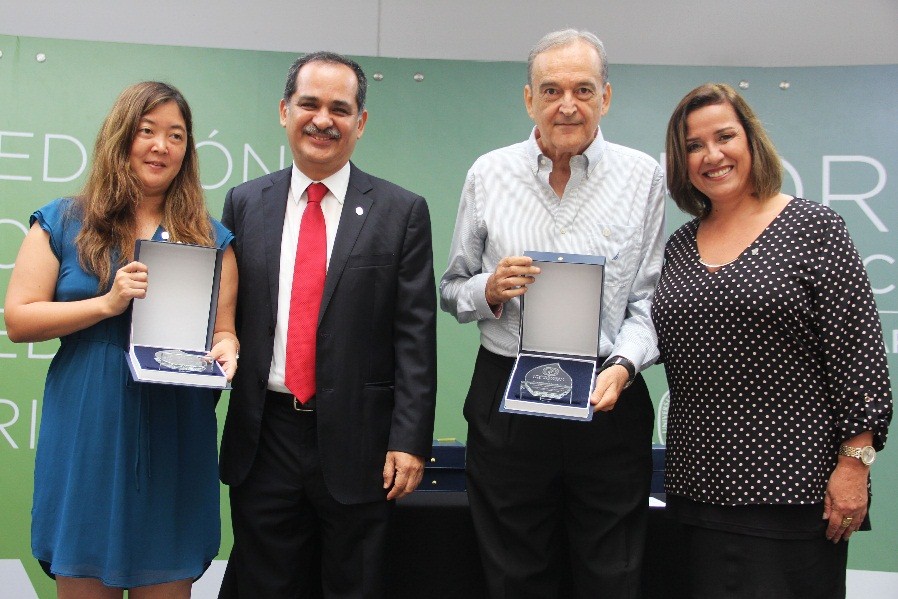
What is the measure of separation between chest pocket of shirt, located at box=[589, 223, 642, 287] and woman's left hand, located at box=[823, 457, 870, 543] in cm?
70

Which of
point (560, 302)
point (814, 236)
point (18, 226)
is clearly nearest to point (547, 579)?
point (560, 302)

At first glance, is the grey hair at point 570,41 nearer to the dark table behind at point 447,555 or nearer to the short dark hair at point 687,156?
the short dark hair at point 687,156

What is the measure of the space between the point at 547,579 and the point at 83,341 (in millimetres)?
1360

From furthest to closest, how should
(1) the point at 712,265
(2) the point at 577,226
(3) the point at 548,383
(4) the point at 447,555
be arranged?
(4) the point at 447,555, (2) the point at 577,226, (1) the point at 712,265, (3) the point at 548,383

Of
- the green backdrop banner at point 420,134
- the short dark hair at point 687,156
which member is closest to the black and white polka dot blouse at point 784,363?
the short dark hair at point 687,156

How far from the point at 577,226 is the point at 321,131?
29.2 inches

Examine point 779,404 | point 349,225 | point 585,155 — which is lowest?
point 779,404

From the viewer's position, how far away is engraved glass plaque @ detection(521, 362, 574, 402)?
1962mm

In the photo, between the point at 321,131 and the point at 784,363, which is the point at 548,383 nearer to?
the point at 784,363

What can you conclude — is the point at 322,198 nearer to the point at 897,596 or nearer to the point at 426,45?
the point at 426,45

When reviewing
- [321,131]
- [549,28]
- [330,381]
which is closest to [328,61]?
[321,131]

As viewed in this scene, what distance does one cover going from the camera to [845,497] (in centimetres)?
191

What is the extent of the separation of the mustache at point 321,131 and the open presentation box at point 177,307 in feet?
1.37

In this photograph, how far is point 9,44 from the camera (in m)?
3.76
